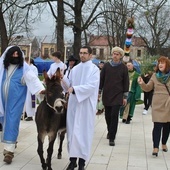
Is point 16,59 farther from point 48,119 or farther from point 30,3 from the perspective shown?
point 30,3

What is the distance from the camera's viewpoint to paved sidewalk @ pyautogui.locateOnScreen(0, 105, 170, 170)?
609 centimetres

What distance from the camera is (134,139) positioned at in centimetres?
851

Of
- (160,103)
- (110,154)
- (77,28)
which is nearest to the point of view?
(160,103)

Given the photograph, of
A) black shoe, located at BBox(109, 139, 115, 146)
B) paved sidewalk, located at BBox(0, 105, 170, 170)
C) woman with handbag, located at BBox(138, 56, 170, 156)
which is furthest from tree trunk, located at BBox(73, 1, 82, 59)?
woman with handbag, located at BBox(138, 56, 170, 156)

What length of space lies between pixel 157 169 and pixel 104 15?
15782mm

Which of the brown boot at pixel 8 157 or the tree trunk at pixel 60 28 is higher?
the tree trunk at pixel 60 28

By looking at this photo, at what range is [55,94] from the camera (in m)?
5.20

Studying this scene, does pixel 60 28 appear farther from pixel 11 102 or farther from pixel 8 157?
pixel 8 157

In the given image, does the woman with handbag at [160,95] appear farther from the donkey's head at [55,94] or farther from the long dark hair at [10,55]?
the long dark hair at [10,55]

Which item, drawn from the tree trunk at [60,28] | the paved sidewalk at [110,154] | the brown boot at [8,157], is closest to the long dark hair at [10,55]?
the brown boot at [8,157]

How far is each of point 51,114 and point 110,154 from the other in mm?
1862

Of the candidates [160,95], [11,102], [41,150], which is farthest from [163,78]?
[11,102]

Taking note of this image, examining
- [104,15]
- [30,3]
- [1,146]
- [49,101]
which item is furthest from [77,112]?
[104,15]

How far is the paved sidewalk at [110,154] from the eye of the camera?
20.0ft
